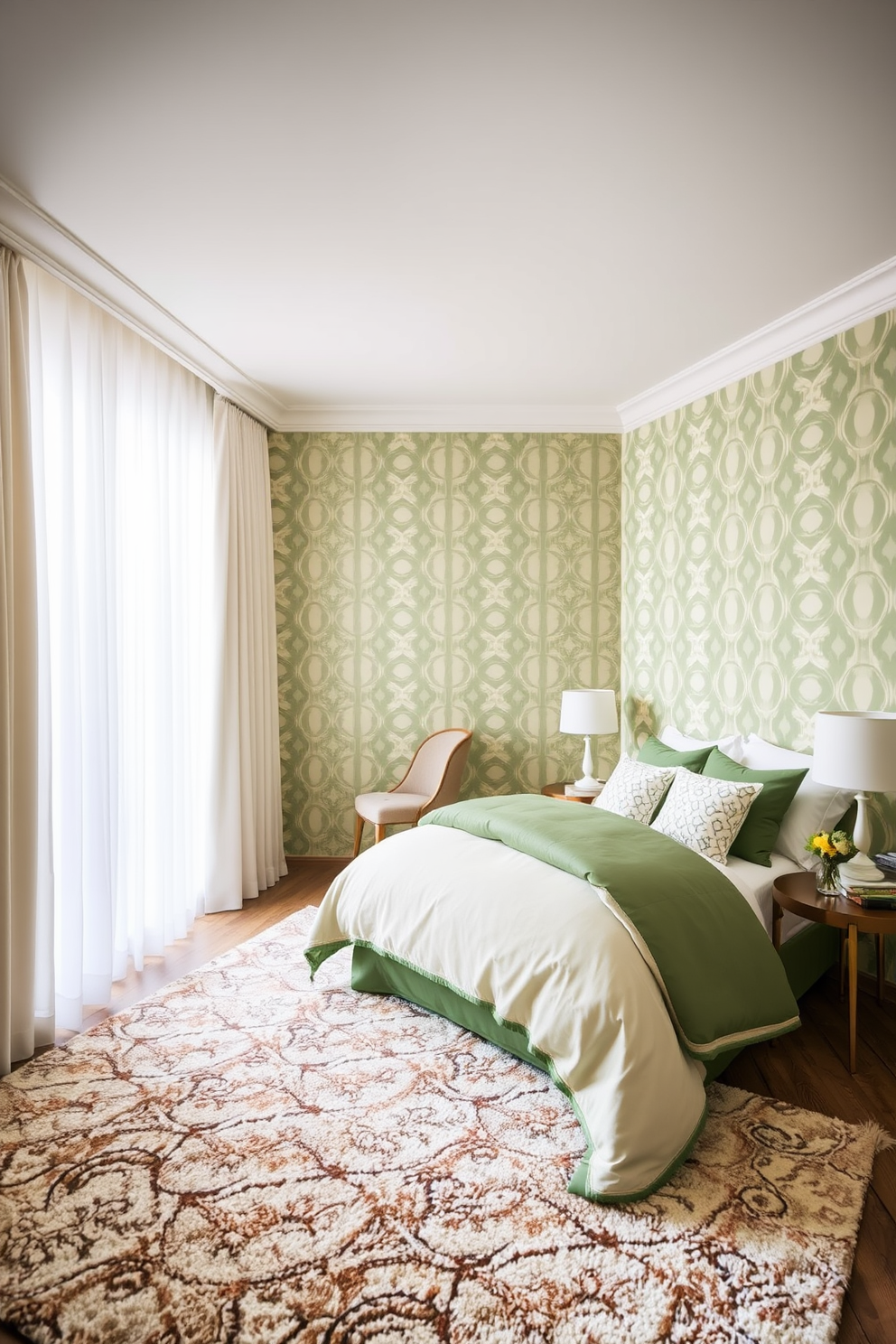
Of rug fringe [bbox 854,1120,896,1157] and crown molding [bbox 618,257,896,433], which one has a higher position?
crown molding [bbox 618,257,896,433]

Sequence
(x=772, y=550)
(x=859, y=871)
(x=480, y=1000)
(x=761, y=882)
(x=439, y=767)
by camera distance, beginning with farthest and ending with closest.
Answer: (x=439, y=767), (x=772, y=550), (x=761, y=882), (x=859, y=871), (x=480, y=1000)

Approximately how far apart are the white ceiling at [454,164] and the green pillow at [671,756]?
2.08 m

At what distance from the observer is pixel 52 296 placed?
3.22m

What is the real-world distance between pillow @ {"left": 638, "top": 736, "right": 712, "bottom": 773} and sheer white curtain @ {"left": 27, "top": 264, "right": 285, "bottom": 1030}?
7.69ft

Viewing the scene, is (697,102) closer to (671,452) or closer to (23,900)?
(671,452)

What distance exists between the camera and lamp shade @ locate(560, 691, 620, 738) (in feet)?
15.5

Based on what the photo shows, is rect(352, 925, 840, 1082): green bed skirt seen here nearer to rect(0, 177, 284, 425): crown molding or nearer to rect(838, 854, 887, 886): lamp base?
rect(838, 854, 887, 886): lamp base

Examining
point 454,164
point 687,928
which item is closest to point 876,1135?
point 687,928

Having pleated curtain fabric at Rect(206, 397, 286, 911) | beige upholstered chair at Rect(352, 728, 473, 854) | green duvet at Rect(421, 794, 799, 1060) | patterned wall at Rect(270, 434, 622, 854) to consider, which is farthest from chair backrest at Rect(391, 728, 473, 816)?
green duvet at Rect(421, 794, 799, 1060)

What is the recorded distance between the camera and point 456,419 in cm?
528

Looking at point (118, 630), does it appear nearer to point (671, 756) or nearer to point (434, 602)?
point (434, 602)

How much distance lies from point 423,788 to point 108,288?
128 inches

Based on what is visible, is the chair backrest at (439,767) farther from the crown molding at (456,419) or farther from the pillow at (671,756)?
the crown molding at (456,419)

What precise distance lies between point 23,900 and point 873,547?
369cm
